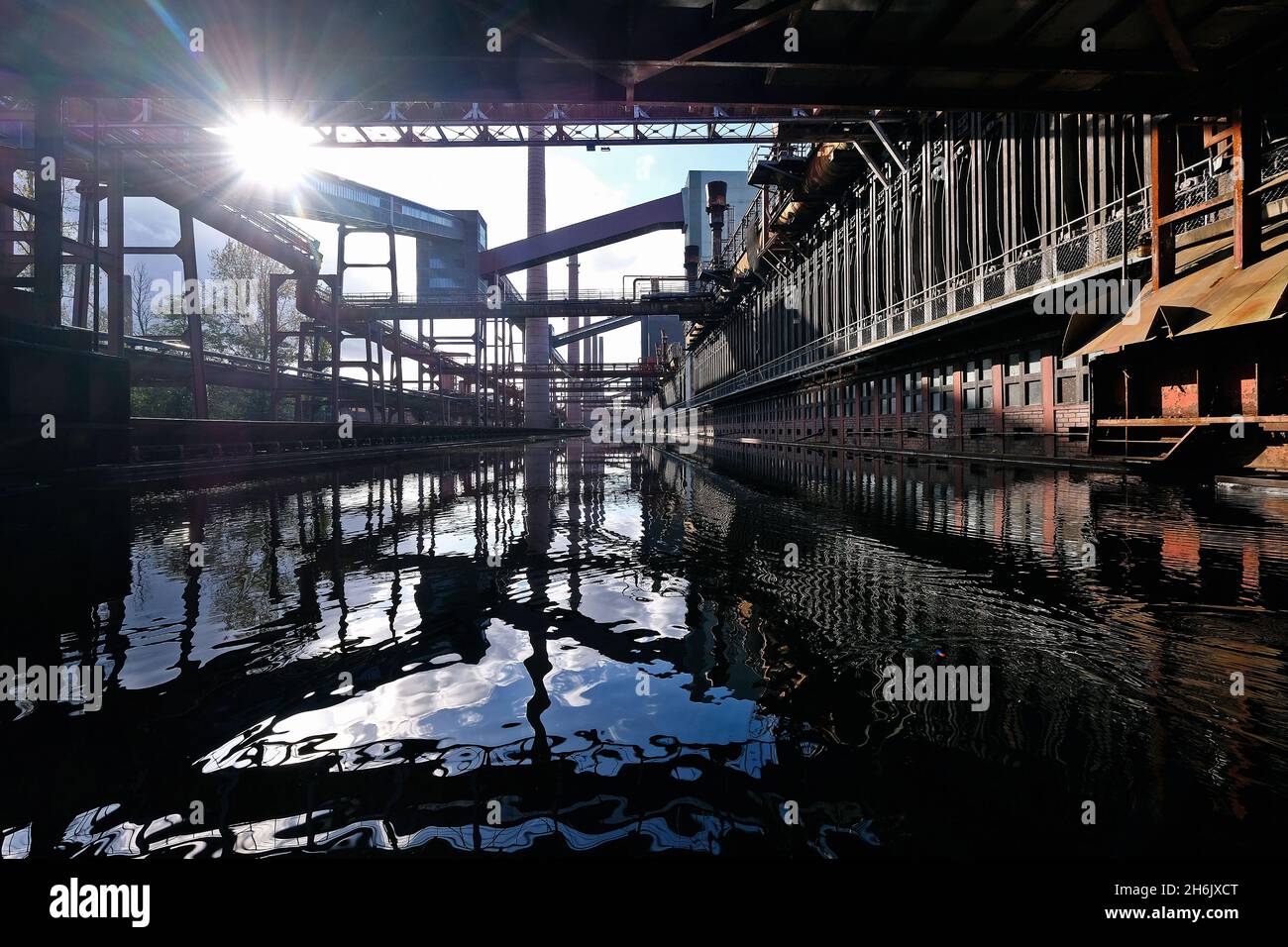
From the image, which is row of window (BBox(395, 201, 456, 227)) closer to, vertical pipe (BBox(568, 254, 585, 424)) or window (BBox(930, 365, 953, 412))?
vertical pipe (BBox(568, 254, 585, 424))

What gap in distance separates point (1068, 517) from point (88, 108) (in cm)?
3436

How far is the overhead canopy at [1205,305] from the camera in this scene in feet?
28.4

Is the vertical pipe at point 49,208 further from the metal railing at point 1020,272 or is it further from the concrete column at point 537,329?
the concrete column at point 537,329

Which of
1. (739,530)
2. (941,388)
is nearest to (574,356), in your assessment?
(941,388)

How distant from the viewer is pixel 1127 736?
2043 millimetres

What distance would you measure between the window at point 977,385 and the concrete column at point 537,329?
46338 millimetres

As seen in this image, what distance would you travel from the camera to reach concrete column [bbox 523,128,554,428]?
63.2 metres

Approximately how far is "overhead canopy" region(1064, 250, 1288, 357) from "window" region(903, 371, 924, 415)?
8565mm

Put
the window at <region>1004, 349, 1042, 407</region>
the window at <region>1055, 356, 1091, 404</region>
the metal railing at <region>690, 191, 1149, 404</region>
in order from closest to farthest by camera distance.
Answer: the metal railing at <region>690, 191, 1149, 404</region> → the window at <region>1055, 356, 1091, 404</region> → the window at <region>1004, 349, 1042, 407</region>

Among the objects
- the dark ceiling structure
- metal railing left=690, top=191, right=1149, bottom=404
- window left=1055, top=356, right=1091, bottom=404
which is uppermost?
the dark ceiling structure

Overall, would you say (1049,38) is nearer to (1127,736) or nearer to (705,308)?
(1127,736)

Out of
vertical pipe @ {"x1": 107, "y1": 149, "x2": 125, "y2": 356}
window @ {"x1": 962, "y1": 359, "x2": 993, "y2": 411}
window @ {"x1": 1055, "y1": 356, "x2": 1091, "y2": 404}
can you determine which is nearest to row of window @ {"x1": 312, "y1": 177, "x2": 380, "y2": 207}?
vertical pipe @ {"x1": 107, "y1": 149, "x2": 125, "y2": 356}

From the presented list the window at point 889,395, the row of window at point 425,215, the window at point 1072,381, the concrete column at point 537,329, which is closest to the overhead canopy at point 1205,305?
the window at point 1072,381

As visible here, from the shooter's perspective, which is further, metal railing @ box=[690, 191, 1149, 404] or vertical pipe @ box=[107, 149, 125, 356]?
vertical pipe @ box=[107, 149, 125, 356]
